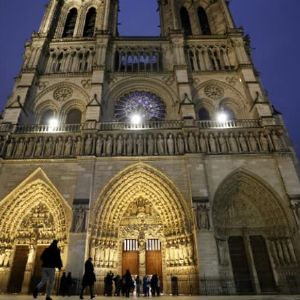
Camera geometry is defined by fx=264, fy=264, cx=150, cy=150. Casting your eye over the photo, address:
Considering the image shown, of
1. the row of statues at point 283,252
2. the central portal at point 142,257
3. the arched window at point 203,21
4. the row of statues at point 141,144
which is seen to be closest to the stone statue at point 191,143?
the row of statues at point 141,144

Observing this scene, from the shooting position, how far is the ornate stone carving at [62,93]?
1566 centimetres

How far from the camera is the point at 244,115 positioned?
49.2ft

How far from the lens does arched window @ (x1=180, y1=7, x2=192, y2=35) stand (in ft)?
67.8

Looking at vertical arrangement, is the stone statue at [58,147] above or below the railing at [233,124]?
below

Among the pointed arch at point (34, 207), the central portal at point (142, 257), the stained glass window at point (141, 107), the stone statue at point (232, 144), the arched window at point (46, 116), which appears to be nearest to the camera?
the pointed arch at point (34, 207)

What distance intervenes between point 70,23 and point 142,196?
51.1ft

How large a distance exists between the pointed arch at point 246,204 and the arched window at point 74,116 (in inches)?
348

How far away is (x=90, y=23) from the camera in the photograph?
20.5 meters

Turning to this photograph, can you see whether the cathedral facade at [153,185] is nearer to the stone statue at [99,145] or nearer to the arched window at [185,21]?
the stone statue at [99,145]

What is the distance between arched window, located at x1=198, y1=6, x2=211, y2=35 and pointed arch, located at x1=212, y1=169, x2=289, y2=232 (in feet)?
42.3

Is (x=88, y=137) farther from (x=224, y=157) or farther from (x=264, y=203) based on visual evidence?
(x=264, y=203)

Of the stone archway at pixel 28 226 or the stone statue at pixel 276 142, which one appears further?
the stone statue at pixel 276 142

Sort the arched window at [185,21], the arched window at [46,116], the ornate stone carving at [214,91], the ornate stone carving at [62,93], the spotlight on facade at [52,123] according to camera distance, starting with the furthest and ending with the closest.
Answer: the arched window at [185,21], the ornate stone carving at [214,91], the ornate stone carving at [62,93], the arched window at [46,116], the spotlight on facade at [52,123]

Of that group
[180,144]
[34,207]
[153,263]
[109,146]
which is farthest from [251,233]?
[34,207]
